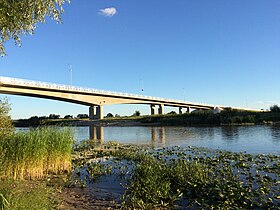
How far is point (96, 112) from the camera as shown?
8212 cm

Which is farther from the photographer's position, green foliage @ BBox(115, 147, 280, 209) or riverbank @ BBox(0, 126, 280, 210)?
green foliage @ BBox(115, 147, 280, 209)

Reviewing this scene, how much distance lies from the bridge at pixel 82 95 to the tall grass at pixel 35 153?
27.8 metres

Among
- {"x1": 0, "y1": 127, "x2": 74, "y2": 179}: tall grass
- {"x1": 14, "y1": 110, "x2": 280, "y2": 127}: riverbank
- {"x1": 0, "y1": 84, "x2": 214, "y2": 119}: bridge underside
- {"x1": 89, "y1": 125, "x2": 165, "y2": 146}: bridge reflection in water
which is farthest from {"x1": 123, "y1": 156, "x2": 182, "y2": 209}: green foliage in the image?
{"x1": 14, "y1": 110, "x2": 280, "y2": 127}: riverbank

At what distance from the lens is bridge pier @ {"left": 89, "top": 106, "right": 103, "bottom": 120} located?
8056cm

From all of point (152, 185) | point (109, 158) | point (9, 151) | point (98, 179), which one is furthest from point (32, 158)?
point (109, 158)

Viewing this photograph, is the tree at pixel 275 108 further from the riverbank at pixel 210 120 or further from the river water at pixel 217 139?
the river water at pixel 217 139

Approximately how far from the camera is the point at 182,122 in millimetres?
69750

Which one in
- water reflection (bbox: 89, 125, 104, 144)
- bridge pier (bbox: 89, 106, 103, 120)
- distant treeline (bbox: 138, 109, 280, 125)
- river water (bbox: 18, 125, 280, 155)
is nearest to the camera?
river water (bbox: 18, 125, 280, 155)

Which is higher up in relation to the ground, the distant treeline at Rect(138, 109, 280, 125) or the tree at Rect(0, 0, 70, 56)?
the tree at Rect(0, 0, 70, 56)

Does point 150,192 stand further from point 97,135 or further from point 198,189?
point 97,135

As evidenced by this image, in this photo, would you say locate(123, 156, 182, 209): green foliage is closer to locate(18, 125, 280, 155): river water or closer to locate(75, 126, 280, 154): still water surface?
locate(18, 125, 280, 155): river water

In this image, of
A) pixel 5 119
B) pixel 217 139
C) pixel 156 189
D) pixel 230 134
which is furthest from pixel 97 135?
pixel 156 189

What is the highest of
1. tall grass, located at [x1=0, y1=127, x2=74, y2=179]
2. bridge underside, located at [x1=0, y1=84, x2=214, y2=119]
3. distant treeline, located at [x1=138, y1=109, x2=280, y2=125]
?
bridge underside, located at [x1=0, y1=84, x2=214, y2=119]

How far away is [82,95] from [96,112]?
38.0ft
